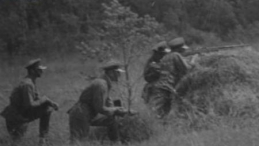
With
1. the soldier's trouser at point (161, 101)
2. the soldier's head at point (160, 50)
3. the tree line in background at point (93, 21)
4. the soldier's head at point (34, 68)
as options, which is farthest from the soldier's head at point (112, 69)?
the tree line in background at point (93, 21)

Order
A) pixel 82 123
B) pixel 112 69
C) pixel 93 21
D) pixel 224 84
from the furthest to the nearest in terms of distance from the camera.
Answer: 1. pixel 93 21
2. pixel 224 84
3. pixel 112 69
4. pixel 82 123

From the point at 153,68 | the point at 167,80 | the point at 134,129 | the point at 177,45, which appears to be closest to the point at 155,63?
the point at 153,68

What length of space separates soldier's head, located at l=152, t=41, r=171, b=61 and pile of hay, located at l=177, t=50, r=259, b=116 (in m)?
0.79

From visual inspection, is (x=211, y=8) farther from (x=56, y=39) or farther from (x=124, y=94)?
(x=124, y=94)

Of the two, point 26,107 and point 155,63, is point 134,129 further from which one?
point 155,63

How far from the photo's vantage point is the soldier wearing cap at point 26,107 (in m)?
5.49

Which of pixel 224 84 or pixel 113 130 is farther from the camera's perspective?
pixel 224 84

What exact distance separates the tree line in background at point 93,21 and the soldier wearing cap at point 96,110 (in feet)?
21.1

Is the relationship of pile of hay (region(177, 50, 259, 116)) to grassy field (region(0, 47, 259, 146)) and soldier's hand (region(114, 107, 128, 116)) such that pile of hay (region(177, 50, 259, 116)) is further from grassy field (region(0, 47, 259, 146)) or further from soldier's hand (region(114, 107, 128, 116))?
soldier's hand (region(114, 107, 128, 116))

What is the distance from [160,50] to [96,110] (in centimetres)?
245

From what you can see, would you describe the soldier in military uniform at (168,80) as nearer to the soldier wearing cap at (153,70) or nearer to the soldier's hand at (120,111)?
the soldier wearing cap at (153,70)

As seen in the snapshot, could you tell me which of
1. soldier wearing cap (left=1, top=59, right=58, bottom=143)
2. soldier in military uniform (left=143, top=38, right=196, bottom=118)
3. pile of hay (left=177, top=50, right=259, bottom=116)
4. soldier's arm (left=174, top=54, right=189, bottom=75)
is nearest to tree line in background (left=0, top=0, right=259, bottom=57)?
soldier in military uniform (left=143, top=38, right=196, bottom=118)

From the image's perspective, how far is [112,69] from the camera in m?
5.28

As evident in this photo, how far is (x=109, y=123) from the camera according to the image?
5.24m
